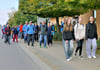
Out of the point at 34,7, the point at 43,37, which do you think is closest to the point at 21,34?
the point at 34,7

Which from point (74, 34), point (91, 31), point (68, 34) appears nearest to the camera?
point (68, 34)

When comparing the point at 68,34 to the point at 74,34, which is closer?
the point at 68,34

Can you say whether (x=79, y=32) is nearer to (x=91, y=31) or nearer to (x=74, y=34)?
(x=74, y=34)

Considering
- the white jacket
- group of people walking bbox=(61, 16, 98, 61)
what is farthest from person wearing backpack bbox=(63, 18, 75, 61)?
the white jacket

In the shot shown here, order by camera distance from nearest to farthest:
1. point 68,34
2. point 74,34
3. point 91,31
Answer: point 68,34 → point 74,34 → point 91,31

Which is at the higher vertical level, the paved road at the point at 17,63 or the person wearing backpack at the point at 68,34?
the person wearing backpack at the point at 68,34

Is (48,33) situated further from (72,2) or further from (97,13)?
(97,13)

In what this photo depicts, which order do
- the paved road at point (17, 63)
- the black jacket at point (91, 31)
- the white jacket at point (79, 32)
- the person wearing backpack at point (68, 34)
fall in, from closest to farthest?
the paved road at point (17, 63) < the person wearing backpack at point (68, 34) < the white jacket at point (79, 32) < the black jacket at point (91, 31)

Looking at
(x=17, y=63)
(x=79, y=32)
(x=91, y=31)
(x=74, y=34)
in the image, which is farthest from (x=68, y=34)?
(x=17, y=63)

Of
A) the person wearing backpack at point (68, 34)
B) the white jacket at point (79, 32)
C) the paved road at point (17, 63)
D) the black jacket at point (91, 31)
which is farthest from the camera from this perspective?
the black jacket at point (91, 31)

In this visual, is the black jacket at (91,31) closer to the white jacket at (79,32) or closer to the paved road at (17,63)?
the white jacket at (79,32)

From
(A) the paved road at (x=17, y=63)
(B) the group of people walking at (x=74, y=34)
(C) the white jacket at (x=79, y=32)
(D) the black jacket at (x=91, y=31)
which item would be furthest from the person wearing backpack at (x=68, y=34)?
(A) the paved road at (x=17, y=63)

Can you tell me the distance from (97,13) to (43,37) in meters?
10.3

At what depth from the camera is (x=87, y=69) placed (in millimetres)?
6676
